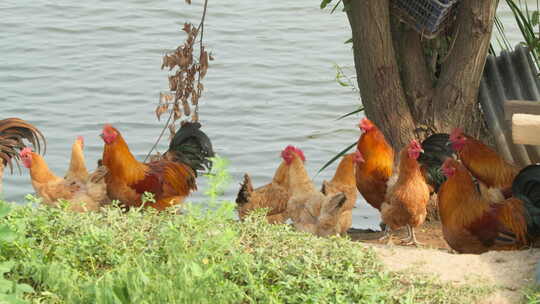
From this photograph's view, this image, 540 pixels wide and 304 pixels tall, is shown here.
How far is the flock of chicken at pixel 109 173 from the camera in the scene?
722 cm

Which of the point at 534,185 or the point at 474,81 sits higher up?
the point at 474,81

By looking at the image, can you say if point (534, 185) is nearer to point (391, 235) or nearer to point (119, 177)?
point (391, 235)

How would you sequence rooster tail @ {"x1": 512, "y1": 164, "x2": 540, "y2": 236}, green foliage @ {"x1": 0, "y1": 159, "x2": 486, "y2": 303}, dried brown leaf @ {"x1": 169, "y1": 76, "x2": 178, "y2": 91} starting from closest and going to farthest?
1. green foliage @ {"x1": 0, "y1": 159, "x2": 486, "y2": 303}
2. rooster tail @ {"x1": 512, "y1": 164, "x2": 540, "y2": 236}
3. dried brown leaf @ {"x1": 169, "y1": 76, "x2": 178, "y2": 91}

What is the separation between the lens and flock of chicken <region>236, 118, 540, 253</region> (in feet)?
21.8

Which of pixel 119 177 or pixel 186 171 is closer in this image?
pixel 119 177

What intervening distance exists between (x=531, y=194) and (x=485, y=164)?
0.64m

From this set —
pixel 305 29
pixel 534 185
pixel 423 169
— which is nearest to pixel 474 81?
pixel 423 169

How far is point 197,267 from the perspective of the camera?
4387mm

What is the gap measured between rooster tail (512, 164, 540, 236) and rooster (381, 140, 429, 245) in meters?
0.67

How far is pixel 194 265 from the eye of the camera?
4.38 metres

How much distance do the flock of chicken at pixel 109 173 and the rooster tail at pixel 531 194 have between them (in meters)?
2.60

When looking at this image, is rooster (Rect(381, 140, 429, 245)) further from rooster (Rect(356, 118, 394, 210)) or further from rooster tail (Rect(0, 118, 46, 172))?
rooster tail (Rect(0, 118, 46, 172))

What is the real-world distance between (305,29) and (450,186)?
7405 mm

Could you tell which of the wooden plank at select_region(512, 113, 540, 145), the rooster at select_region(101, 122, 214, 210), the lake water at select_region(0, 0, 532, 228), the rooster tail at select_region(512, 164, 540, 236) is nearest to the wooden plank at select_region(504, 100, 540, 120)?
the rooster tail at select_region(512, 164, 540, 236)
